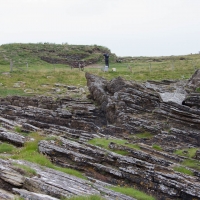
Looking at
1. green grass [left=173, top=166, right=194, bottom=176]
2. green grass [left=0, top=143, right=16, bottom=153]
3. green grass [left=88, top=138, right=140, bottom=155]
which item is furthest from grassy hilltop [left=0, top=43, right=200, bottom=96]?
green grass [left=173, top=166, right=194, bottom=176]

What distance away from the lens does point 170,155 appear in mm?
21156

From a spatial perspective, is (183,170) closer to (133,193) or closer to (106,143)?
(133,193)

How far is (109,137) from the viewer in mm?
25016

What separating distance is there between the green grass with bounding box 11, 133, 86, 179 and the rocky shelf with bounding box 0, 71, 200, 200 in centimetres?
53

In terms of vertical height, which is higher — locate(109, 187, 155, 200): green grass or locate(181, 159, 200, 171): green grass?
locate(181, 159, 200, 171): green grass

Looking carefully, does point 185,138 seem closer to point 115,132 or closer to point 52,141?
point 115,132

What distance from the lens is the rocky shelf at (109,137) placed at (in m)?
15.6

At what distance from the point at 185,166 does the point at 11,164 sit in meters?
10.5

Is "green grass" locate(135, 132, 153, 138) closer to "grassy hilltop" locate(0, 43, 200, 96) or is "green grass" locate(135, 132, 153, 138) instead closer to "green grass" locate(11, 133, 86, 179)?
"green grass" locate(11, 133, 86, 179)

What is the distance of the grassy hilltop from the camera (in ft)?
151

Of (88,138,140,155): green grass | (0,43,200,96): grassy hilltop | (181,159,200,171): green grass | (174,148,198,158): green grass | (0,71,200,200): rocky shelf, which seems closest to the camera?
(0,71,200,200): rocky shelf

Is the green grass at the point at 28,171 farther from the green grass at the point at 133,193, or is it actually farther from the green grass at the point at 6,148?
the green grass at the point at 6,148

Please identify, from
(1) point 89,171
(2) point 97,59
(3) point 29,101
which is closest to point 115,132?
(1) point 89,171

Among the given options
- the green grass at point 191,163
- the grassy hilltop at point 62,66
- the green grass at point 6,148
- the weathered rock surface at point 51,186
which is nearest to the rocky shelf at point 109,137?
the weathered rock surface at point 51,186
